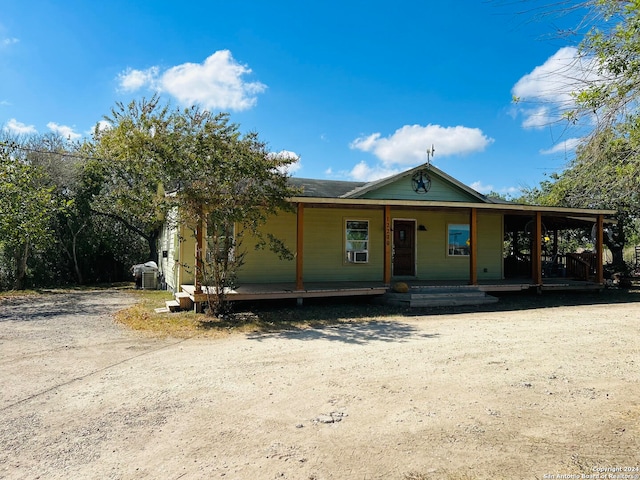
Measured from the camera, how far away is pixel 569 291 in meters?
14.1

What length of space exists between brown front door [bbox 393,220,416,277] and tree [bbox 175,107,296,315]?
18.0ft

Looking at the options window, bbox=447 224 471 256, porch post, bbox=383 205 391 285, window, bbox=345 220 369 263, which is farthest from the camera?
window, bbox=447 224 471 256

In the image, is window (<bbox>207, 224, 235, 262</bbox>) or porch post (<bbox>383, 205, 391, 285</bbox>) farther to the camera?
porch post (<bbox>383, 205, 391, 285</bbox>)

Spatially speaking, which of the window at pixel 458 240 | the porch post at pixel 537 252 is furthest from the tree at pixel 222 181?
the porch post at pixel 537 252

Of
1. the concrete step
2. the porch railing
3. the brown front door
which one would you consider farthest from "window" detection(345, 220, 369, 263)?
the porch railing

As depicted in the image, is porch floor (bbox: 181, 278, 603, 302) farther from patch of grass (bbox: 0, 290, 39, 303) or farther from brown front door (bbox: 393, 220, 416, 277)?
patch of grass (bbox: 0, 290, 39, 303)

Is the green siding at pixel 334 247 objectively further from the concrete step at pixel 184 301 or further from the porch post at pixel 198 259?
the porch post at pixel 198 259

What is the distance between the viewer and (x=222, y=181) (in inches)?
323

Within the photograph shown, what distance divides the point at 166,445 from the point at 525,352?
5.09 m

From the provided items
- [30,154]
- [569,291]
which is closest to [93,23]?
[30,154]

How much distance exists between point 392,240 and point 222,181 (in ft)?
22.0

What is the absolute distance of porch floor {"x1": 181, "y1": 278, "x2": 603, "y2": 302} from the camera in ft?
32.4

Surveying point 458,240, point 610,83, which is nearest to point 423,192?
point 458,240

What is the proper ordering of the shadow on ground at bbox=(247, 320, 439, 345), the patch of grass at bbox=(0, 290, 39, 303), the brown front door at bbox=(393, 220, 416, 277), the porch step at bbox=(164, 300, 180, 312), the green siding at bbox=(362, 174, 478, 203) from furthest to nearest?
the brown front door at bbox=(393, 220, 416, 277)
the patch of grass at bbox=(0, 290, 39, 303)
the green siding at bbox=(362, 174, 478, 203)
the porch step at bbox=(164, 300, 180, 312)
the shadow on ground at bbox=(247, 320, 439, 345)
